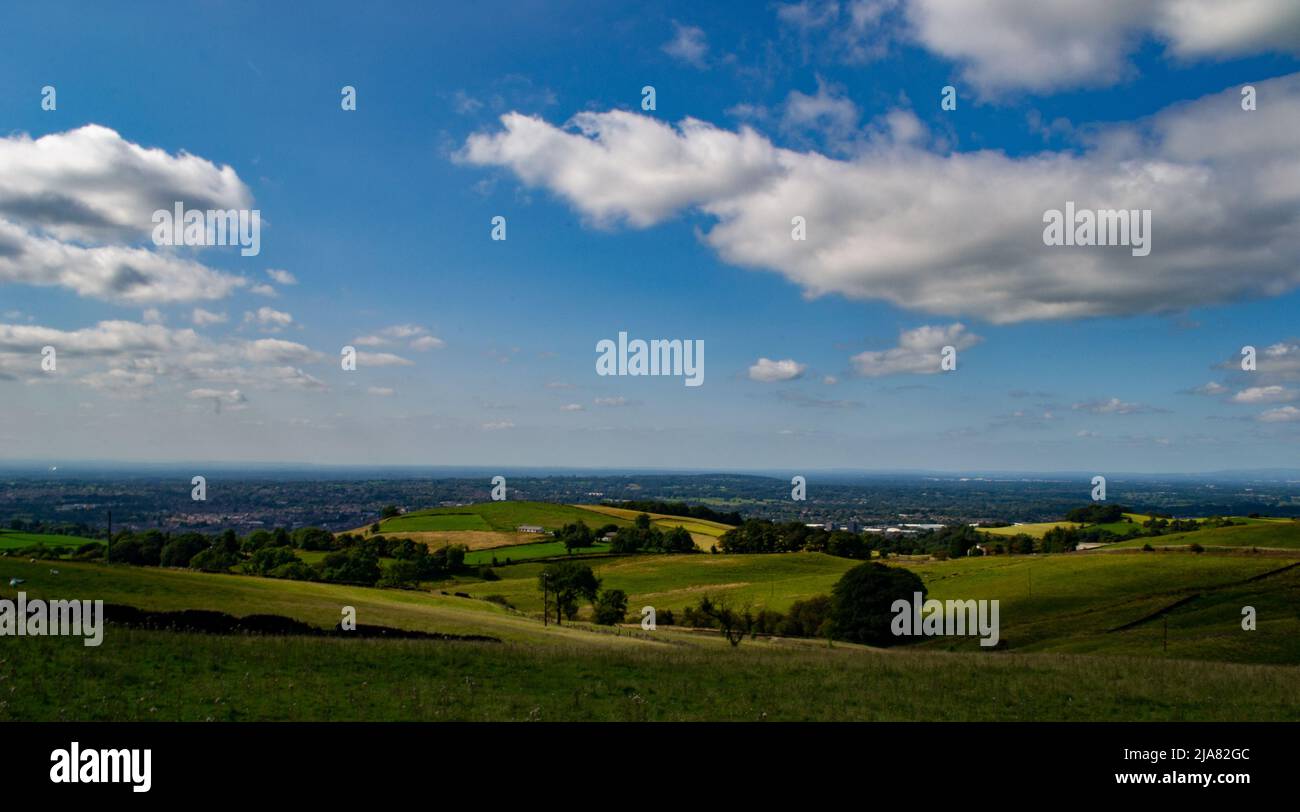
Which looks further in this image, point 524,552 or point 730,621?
point 524,552

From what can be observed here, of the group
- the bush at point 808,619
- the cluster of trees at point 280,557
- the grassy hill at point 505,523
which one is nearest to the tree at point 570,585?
the bush at point 808,619

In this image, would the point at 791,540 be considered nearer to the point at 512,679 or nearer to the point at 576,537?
the point at 576,537

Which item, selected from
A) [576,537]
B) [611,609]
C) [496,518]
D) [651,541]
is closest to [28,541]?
[611,609]

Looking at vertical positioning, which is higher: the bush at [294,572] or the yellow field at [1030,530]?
the bush at [294,572]

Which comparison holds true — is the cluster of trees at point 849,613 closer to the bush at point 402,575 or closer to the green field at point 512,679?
the green field at point 512,679

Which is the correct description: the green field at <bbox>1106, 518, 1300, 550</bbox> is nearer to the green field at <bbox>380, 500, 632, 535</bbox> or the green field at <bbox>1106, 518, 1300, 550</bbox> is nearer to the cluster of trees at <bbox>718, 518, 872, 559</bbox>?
the cluster of trees at <bbox>718, 518, 872, 559</bbox>
